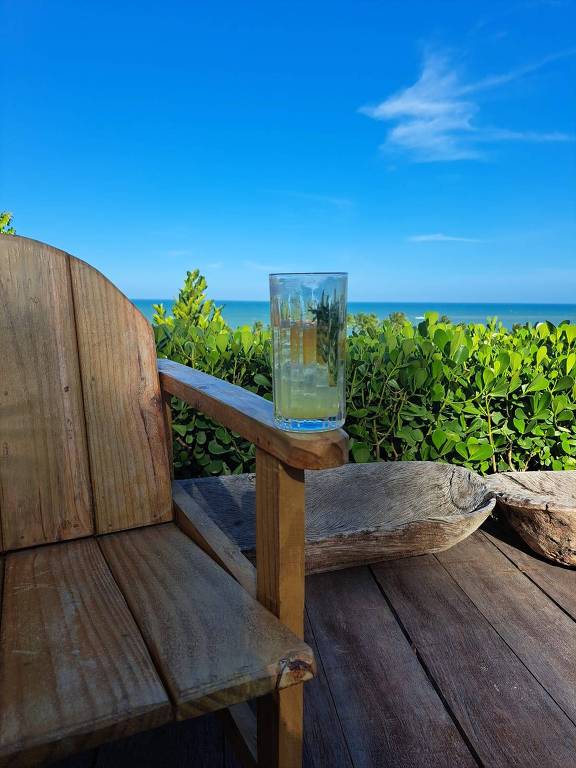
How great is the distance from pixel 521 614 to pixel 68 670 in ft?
4.28

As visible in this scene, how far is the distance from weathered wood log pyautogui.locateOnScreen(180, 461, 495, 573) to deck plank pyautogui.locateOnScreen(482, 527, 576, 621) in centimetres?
→ 27

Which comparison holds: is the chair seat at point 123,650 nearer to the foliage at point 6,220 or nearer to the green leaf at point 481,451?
the green leaf at point 481,451

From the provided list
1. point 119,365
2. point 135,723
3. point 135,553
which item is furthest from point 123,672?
point 119,365

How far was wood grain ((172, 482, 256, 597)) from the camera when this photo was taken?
2.77 ft

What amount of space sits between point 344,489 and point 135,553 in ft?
3.94

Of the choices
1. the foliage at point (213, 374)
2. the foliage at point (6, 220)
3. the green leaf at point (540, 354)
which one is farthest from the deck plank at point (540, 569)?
the foliage at point (6, 220)

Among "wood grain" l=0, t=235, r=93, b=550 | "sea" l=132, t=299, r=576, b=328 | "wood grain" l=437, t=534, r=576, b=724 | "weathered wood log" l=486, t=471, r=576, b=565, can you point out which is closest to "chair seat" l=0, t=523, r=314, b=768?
"wood grain" l=0, t=235, r=93, b=550

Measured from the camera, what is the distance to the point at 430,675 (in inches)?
49.9

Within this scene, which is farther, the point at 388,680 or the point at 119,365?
the point at 388,680

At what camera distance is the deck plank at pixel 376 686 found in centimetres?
106

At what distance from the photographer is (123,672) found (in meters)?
0.63

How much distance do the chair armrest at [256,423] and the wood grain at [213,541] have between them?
0.22m

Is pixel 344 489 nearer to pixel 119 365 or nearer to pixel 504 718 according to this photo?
pixel 504 718

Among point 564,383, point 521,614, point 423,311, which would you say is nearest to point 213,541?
point 521,614
